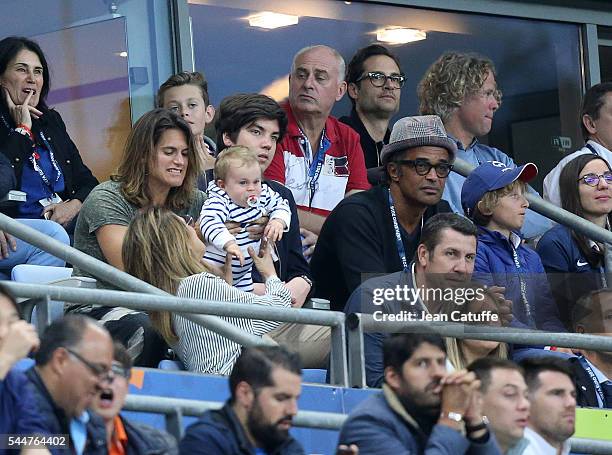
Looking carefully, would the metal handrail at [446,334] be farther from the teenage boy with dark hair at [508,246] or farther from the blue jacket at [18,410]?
the blue jacket at [18,410]

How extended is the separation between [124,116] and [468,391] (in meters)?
4.86

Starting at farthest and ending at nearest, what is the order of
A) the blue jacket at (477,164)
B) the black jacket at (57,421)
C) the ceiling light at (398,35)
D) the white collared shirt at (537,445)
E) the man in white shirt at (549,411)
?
the ceiling light at (398,35), the blue jacket at (477,164), the man in white shirt at (549,411), the white collared shirt at (537,445), the black jacket at (57,421)

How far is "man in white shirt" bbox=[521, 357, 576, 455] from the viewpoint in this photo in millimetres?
7066

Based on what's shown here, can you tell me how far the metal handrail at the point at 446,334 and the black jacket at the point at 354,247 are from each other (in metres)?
0.71

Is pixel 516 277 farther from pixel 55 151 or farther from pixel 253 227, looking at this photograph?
pixel 55 151

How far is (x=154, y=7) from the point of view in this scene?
10.9m

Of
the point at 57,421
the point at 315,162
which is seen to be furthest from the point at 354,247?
the point at 57,421

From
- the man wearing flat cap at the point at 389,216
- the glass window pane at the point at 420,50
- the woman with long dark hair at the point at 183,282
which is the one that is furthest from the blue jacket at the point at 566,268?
the glass window pane at the point at 420,50

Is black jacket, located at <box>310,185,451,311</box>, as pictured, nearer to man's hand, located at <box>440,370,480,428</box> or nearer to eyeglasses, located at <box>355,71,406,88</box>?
eyeglasses, located at <box>355,71,406,88</box>

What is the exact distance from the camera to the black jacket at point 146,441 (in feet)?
19.8

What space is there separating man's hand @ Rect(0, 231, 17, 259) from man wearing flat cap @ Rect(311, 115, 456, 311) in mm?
1571

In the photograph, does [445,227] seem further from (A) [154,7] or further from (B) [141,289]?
(A) [154,7]

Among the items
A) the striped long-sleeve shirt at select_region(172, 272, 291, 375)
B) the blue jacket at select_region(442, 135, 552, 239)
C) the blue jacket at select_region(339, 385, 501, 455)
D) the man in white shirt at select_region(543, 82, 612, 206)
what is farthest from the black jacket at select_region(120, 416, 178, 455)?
the man in white shirt at select_region(543, 82, 612, 206)

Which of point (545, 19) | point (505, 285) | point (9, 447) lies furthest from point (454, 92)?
point (9, 447)
